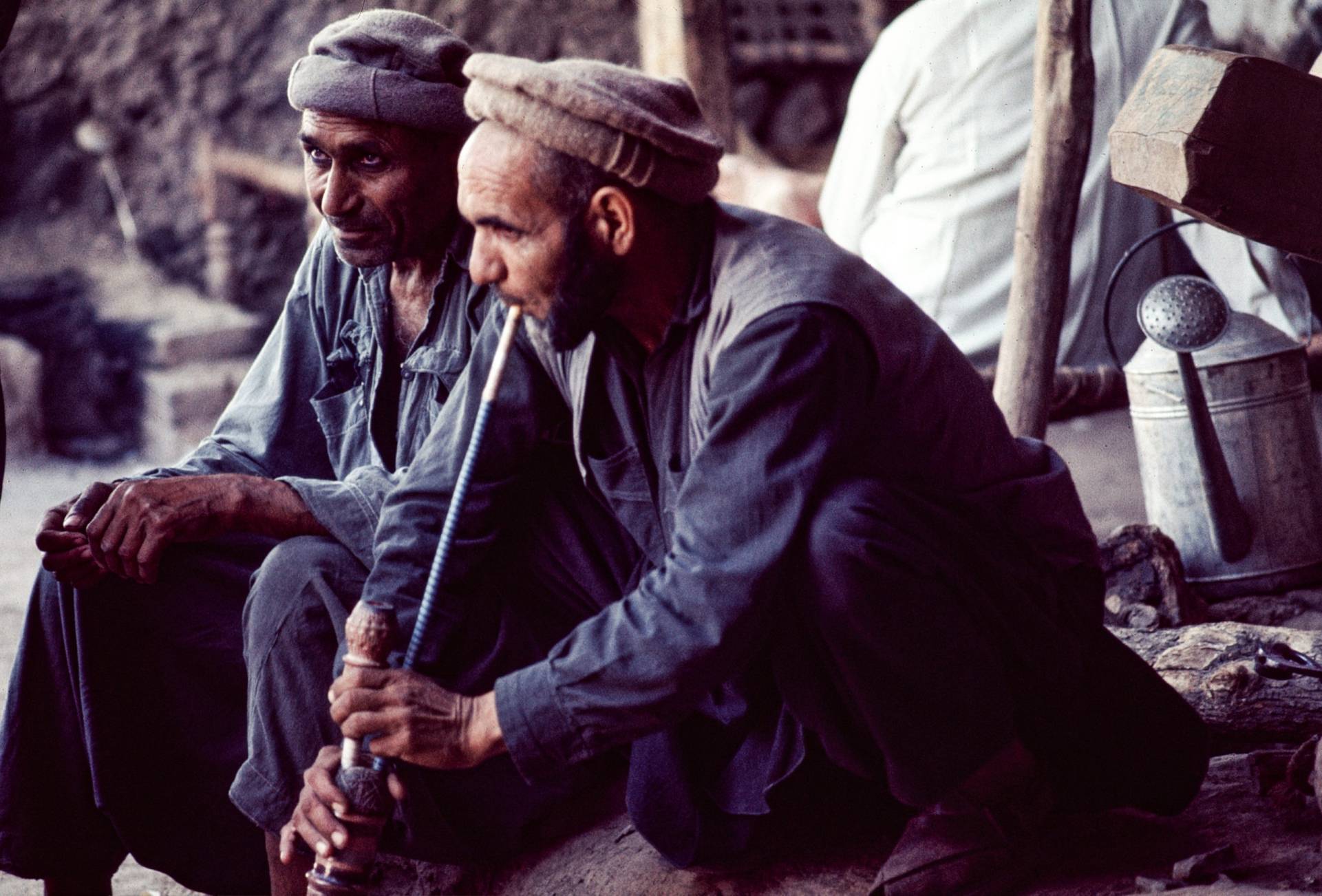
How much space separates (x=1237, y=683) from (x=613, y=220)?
136 cm

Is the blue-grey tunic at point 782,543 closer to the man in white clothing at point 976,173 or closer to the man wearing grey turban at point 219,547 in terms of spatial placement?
the man wearing grey turban at point 219,547

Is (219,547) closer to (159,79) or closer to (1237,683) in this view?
(1237,683)

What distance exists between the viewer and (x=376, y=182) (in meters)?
2.66

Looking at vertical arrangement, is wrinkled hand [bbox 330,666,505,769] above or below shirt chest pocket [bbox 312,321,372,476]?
below

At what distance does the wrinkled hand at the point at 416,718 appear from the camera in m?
2.00

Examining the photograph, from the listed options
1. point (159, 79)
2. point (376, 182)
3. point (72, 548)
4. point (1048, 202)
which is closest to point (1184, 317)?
point (1048, 202)

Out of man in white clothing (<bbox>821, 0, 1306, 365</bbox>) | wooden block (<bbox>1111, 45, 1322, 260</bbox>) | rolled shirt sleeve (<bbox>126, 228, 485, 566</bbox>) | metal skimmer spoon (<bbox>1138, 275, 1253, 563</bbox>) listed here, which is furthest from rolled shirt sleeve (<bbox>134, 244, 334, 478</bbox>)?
man in white clothing (<bbox>821, 0, 1306, 365</bbox>)

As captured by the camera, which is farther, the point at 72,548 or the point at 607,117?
the point at 72,548

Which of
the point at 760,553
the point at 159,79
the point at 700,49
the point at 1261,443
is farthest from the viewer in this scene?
the point at 159,79

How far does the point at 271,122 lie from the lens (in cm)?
818

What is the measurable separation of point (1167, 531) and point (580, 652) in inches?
90.9

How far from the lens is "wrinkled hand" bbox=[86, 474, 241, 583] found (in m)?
2.48

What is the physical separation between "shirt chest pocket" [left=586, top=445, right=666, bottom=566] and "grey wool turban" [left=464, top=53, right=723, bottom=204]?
419mm

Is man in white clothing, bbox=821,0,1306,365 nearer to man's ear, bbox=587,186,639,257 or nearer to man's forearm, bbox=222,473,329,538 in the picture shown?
man's forearm, bbox=222,473,329,538
